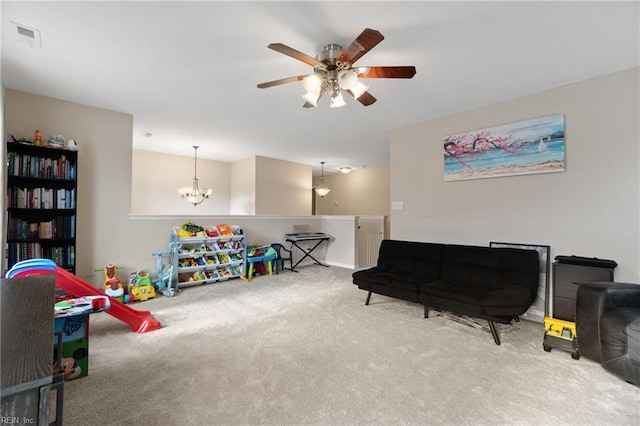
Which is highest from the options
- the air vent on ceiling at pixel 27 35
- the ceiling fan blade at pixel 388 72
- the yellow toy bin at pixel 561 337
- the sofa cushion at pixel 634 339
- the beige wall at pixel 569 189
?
the air vent on ceiling at pixel 27 35

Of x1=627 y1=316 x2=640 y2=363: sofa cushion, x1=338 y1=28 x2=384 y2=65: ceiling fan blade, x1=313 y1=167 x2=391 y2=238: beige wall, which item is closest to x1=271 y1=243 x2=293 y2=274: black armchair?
x1=313 y1=167 x2=391 y2=238: beige wall

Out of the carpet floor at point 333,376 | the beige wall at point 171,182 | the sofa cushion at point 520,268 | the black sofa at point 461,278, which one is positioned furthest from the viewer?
the beige wall at point 171,182

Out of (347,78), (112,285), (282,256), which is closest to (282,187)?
(282,256)

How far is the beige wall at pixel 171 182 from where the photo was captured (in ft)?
19.2

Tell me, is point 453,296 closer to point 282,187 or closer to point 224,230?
point 224,230

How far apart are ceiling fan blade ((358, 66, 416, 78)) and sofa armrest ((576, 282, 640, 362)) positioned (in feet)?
6.93

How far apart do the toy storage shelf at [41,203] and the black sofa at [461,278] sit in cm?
346

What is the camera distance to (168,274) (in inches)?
147

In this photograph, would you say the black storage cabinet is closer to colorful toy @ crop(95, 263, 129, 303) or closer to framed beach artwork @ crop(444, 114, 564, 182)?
framed beach artwork @ crop(444, 114, 564, 182)

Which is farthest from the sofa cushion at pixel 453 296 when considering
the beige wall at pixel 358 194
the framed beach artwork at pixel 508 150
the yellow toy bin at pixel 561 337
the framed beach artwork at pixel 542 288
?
the beige wall at pixel 358 194

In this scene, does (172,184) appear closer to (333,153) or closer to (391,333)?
(333,153)

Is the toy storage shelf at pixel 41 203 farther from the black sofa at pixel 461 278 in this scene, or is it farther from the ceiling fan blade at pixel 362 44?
the black sofa at pixel 461 278

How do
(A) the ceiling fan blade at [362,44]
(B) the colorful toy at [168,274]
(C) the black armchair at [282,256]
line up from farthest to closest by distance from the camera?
(C) the black armchair at [282,256], (B) the colorful toy at [168,274], (A) the ceiling fan blade at [362,44]

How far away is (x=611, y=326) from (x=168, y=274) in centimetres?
455
